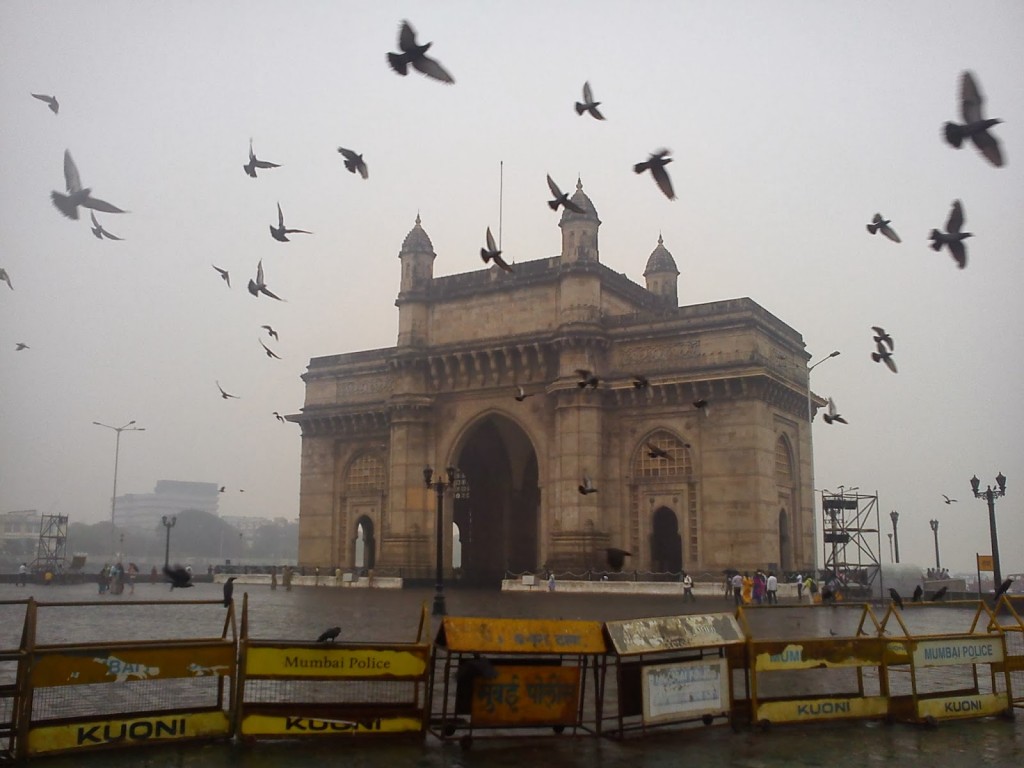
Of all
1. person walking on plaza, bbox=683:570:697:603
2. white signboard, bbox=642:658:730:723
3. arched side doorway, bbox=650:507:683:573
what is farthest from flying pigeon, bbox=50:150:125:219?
arched side doorway, bbox=650:507:683:573

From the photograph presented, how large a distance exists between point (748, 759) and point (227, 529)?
5818 inches

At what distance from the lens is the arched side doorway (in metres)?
39.8

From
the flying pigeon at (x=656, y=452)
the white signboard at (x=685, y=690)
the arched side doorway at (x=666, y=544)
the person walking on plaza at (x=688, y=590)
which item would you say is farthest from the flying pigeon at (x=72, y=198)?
the arched side doorway at (x=666, y=544)

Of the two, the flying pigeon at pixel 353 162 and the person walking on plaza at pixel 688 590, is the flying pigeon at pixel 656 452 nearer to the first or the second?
the person walking on plaza at pixel 688 590

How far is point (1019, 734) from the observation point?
9875mm

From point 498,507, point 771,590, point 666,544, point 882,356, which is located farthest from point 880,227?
point 498,507

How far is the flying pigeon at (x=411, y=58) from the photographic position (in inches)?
414

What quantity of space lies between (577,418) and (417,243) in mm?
12478

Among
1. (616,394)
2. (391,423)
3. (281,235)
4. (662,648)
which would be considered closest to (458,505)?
(391,423)

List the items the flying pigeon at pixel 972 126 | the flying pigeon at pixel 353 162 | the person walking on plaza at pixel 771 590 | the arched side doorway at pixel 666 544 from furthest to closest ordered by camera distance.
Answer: the arched side doorway at pixel 666 544 < the person walking on plaza at pixel 771 590 < the flying pigeon at pixel 353 162 < the flying pigeon at pixel 972 126

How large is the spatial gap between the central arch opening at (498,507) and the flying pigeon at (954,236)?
124ft

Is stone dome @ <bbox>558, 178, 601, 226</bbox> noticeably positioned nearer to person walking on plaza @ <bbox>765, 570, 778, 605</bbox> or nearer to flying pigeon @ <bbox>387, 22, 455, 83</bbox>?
person walking on plaza @ <bbox>765, 570, 778, 605</bbox>

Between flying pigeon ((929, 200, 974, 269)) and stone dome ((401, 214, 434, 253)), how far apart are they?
3555cm

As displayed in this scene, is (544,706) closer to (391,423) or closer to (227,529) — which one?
(391,423)
